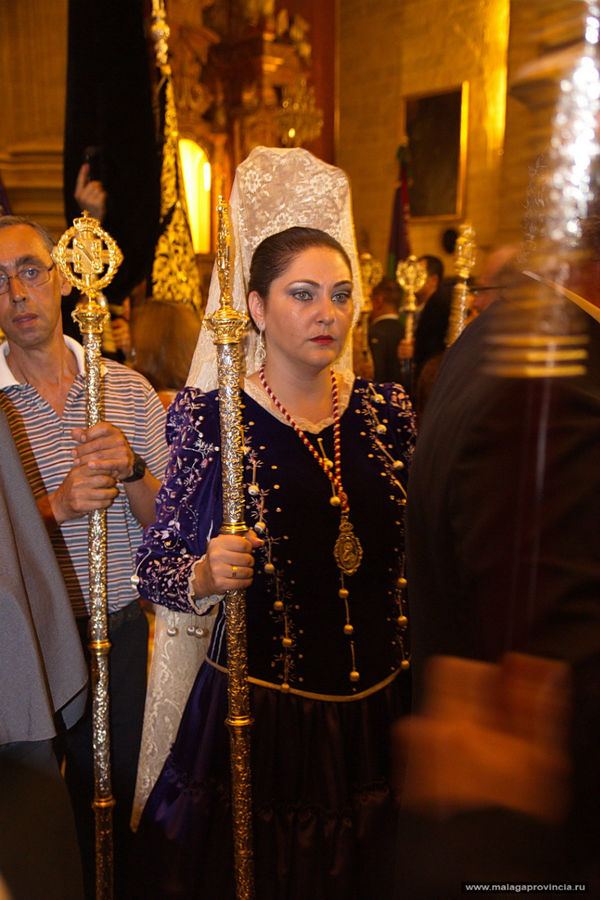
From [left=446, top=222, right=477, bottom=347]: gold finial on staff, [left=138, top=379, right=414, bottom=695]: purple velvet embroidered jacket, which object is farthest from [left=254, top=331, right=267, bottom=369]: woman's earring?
[left=446, top=222, right=477, bottom=347]: gold finial on staff

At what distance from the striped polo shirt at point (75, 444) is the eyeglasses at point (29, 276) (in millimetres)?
195

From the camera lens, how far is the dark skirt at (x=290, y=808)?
177 centimetres

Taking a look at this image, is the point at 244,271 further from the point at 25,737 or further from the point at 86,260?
the point at 25,737

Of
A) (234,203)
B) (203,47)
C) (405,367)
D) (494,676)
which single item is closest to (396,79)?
(203,47)

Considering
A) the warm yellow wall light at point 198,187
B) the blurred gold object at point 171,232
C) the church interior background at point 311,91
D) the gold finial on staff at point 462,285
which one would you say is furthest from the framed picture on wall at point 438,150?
the gold finial on staff at point 462,285

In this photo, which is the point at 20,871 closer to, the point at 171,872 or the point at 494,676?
the point at 171,872

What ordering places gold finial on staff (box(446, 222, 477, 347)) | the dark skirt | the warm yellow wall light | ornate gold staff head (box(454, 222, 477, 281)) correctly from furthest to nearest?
the warm yellow wall light, ornate gold staff head (box(454, 222, 477, 281)), gold finial on staff (box(446, 222, 477, 347)), the dark skirt

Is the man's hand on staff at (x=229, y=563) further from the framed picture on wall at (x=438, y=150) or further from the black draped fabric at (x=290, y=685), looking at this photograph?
the framed picture on wall at (x=438, y=150)

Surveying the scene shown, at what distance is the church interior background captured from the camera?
660 cm

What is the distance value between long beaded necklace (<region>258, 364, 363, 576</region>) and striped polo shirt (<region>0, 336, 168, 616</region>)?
475 millimetres

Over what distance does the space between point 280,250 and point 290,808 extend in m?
1.33

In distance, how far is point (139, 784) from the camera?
6.94 ft

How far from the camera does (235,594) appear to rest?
1699mm

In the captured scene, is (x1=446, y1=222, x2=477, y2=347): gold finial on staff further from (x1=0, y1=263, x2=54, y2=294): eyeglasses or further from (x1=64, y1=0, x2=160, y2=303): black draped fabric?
(x1=0, y1=263, x2=54, y2=294): eyeglasses
